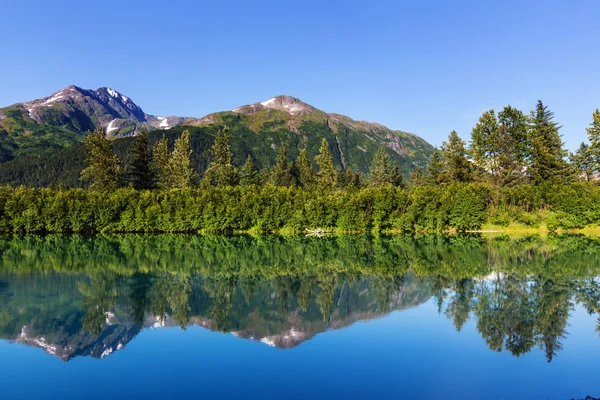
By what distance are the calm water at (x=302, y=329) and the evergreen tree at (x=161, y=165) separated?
58.9 meters

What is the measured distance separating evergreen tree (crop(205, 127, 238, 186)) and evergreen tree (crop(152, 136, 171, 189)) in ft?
28.2

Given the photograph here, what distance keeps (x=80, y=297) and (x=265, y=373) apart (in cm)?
1470

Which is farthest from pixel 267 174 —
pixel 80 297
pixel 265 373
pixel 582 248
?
pixel 265 373

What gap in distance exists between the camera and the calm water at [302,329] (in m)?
12.6

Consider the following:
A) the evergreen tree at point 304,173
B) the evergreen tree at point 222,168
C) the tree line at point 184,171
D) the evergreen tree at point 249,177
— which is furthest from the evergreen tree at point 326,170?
the evergreen tree at point 222,168

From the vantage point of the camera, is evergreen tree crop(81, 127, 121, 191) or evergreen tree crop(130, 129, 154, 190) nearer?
evergreen tree crop(81, 127, 121, 191)

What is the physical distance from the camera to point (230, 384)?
12.6 m

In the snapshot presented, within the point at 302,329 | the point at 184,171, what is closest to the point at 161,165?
the point at 184,171

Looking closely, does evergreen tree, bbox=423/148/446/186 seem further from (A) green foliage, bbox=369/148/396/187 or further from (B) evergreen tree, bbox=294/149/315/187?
(B) evergreen tree, bbox=294/149/315/187

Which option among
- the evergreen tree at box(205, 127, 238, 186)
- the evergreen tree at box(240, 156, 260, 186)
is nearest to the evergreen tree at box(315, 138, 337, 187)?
the evergreen tree at box(240, 156, 260, 186)

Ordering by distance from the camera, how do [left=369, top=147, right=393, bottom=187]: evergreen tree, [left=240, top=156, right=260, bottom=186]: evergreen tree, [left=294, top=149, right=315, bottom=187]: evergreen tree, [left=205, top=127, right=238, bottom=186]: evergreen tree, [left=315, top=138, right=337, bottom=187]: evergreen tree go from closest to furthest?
[left=205, top=127, right=238, bottom=186]: evergreen tree
[left=315, top=138, right=337, bottom=187]: evergreen tree
[left=240, top=156, right=260, bottom=186]: evergreen tree
[left=369, top=147, right=393, bottom=187]: evergreen tree
[left=294, top=149, right=315, bottom=187]: evergreen tree

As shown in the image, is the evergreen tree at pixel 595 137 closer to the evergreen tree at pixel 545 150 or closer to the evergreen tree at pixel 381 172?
the evergreen tree at pixel 545 150

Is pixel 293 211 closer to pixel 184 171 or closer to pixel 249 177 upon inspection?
pixel 249 177

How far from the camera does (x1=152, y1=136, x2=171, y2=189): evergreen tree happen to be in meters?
93.2
